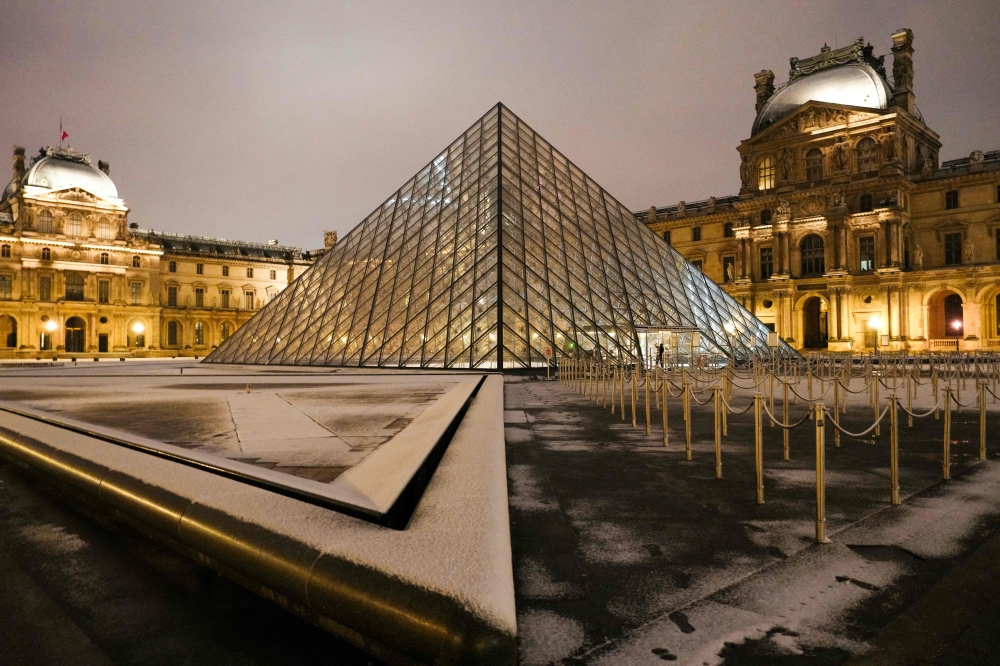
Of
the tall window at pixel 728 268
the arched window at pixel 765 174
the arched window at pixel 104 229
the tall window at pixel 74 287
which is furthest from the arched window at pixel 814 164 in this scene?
the tall window at pixel 74 287

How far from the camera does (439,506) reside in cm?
302

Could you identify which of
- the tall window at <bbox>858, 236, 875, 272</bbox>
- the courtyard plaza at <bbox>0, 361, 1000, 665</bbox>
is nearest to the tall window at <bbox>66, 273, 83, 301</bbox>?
the courtyard plaza at <bbox>0, 361, 1000, 665</bbox>

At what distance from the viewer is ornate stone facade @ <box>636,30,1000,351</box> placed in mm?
38750

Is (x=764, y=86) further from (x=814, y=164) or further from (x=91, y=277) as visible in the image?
(x=91, y=277)

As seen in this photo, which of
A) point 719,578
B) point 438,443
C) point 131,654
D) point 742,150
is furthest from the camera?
point 742,150

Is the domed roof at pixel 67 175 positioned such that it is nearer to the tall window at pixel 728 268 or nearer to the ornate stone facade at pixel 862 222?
the tall window at pixel 728 268

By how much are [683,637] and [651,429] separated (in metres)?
5.84

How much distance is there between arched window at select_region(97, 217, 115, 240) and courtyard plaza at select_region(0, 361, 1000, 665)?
5868 cm

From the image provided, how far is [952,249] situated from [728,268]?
585 inches

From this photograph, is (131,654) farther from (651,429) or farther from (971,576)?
(651,429)

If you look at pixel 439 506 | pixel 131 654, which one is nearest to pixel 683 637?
pixel 439 506

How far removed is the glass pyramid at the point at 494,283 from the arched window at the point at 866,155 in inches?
861

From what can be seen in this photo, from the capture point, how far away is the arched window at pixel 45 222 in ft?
168

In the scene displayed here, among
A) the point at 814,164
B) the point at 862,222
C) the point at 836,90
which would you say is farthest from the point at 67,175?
the point at 862,222
